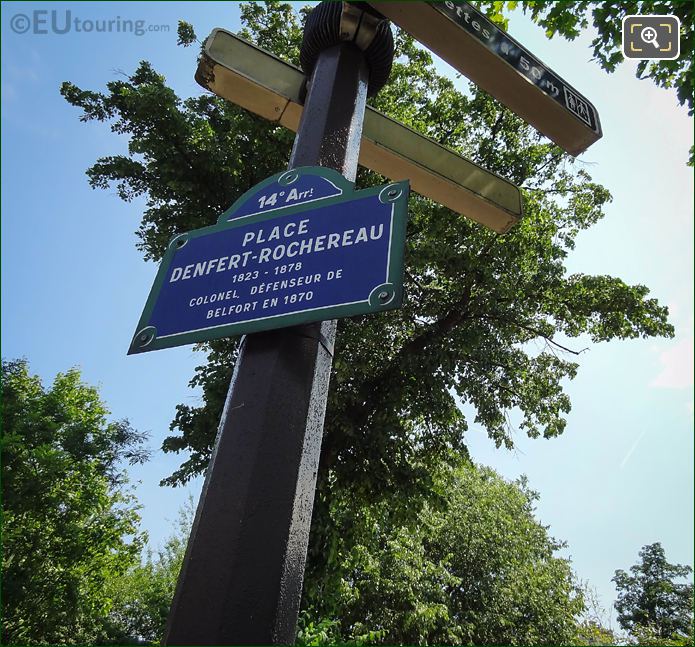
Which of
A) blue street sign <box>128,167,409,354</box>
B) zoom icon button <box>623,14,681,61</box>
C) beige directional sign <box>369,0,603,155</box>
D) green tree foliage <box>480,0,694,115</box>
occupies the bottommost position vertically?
blue street sign <box>128,167,409,354</box>

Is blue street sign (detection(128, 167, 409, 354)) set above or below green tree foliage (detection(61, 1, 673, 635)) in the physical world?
below

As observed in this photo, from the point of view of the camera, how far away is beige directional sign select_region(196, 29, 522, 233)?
2.90 meters

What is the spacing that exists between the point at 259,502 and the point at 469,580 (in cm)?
2231

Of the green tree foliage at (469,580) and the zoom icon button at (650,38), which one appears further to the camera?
the green tree foliage at (469,580)

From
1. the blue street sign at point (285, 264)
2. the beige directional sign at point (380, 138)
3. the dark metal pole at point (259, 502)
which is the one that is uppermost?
the beige directional sign at point (380, 138)

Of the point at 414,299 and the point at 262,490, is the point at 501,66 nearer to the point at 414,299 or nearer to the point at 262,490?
the point at 262,490

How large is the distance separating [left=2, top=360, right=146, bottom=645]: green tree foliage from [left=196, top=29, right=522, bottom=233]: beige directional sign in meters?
16.6

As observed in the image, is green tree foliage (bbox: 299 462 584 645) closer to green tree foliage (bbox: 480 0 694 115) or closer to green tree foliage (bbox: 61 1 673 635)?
green tree foliage (bbox: 61 1 673 635)

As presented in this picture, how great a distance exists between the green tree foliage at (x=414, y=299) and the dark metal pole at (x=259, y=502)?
287 inches

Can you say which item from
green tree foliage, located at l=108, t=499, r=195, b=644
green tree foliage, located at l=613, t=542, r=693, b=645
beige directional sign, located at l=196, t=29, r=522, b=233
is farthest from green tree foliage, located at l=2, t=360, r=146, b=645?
green tree foliage, located at l=613, t=542, r=693, b=645

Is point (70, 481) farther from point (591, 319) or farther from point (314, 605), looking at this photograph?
point (591, 319)

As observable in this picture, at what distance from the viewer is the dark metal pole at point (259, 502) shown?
1226 mm

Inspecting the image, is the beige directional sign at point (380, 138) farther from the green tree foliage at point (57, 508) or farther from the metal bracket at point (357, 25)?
the green tree foliage at point (57, 508)

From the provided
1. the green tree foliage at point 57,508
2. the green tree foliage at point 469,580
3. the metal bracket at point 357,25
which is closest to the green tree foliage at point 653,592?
the green tree foliage at point 469,580
